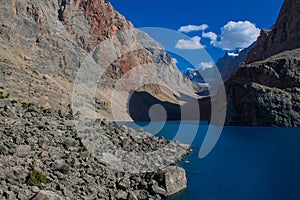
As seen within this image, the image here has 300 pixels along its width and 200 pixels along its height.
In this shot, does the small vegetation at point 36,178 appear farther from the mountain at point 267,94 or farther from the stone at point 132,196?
the mountain at point 267,94

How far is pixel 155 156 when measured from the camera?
36.1m

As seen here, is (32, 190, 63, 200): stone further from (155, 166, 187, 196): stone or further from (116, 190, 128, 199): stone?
(155, 166, 187, 196): stone

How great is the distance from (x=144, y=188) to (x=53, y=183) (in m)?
8.32

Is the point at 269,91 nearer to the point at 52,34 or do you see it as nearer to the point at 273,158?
the point at 273,158

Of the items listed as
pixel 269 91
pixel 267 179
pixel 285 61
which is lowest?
pixel 267 179

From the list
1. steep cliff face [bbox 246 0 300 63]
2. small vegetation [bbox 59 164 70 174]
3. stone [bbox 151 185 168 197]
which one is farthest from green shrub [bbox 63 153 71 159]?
steep cliff face [bbox 246 0 300 63]

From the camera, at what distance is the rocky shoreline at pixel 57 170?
20391mm

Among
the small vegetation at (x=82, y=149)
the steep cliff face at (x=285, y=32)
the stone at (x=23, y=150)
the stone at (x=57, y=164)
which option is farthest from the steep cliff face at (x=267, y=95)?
the stone at (x=23, y=150)

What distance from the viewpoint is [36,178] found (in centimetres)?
2077

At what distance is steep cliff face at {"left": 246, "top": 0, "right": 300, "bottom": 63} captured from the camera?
163 m

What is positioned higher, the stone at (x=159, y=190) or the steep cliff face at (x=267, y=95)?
the steep cliff face at (x=267, y=95)

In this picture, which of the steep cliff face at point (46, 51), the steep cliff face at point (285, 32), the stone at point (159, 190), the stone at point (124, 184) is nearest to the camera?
the stone at point (124, 184)

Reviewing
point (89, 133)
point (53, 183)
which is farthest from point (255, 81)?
point (53, 183)

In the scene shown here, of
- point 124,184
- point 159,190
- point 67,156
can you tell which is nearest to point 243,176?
point 159,190
